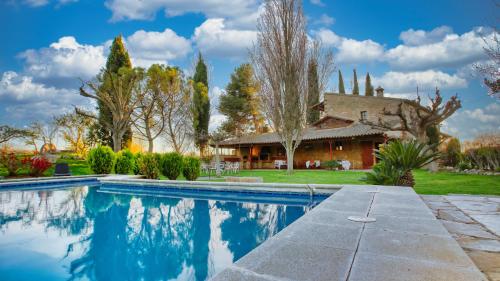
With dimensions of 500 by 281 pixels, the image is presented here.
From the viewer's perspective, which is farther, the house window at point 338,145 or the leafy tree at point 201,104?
the leafy tree at point 201,104

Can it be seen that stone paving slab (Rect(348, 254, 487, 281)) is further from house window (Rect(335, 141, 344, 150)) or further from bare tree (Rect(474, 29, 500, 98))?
house window (Rect(335, 141, 344, 150))

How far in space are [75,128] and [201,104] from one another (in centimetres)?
1036

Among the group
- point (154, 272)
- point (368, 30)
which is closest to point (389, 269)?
point (154, 272)

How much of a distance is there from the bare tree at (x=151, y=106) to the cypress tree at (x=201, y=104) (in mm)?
3440

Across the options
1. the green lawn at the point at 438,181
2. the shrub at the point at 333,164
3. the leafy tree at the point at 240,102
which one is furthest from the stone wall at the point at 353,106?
the green lawn at the point at 438,181

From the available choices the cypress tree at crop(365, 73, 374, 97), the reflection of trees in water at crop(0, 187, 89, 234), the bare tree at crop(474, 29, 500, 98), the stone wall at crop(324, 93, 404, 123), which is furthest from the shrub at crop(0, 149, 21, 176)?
the cypress tree at crop(365, 73, 374, 97)

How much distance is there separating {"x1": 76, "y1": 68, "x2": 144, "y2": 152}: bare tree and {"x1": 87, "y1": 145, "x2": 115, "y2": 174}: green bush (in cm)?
666

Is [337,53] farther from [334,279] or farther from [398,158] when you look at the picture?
[334,279]

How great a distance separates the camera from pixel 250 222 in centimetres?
480

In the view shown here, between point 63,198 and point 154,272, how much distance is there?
654cm

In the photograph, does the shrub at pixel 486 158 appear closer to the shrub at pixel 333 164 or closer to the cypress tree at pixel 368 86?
the shrub at pixel 333 164

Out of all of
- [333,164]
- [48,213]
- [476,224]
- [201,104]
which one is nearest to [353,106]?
[333,164]

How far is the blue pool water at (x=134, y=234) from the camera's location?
2.94 metres

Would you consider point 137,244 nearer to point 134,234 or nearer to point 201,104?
point 134,234
